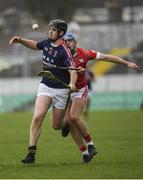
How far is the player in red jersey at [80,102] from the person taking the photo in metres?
13.2

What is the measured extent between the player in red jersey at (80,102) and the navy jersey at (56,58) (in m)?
0.39

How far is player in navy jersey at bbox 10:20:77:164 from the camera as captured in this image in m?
12.7

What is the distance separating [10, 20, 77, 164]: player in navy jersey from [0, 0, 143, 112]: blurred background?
24.6 meters

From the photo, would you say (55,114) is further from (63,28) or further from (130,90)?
(130,90)

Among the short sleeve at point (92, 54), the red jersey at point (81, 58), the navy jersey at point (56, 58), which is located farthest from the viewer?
the red jersey at point (81, 58)

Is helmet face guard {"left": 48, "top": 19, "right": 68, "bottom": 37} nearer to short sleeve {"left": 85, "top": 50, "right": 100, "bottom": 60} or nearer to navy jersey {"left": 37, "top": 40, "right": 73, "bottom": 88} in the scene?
navy jersey {"left": 37, "top": 40, "right": 73, "bottom": 88}

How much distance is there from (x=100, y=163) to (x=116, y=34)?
35.1 metres

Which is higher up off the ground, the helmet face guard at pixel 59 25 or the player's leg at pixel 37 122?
the helmet face guard at pixel 59 25

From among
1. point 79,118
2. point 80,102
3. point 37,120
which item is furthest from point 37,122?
point 80,102

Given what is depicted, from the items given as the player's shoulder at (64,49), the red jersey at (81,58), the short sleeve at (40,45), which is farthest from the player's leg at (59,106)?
the short sleeve at (40,45)

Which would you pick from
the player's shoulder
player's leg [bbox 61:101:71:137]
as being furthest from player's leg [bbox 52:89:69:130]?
the player's shoulder

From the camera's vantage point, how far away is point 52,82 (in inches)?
506

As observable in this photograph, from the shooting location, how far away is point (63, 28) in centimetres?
1286

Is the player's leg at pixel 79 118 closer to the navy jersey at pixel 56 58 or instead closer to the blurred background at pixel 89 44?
the navy jersey at pixel 56 58
